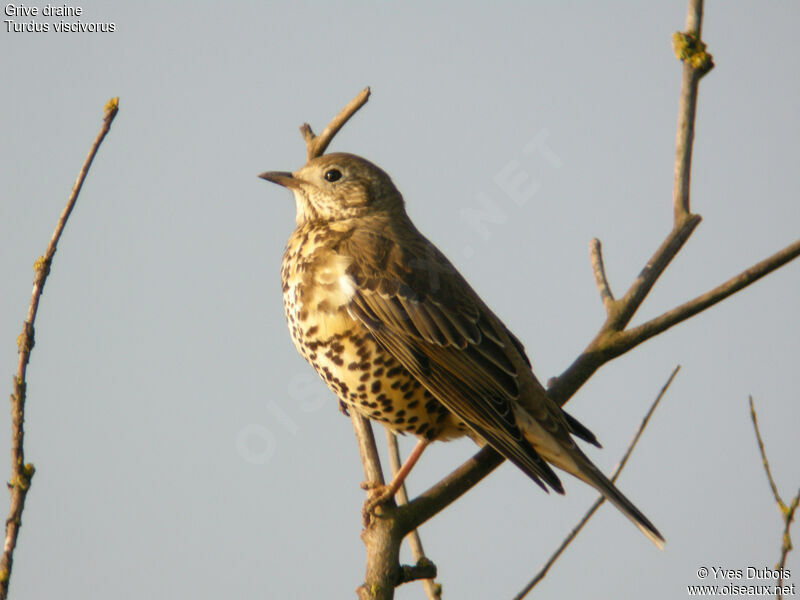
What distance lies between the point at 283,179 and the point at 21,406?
3.94 metres

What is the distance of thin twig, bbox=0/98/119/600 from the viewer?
10.1 ft

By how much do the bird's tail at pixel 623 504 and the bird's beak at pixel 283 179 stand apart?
2.85m

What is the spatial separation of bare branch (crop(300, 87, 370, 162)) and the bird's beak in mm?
233

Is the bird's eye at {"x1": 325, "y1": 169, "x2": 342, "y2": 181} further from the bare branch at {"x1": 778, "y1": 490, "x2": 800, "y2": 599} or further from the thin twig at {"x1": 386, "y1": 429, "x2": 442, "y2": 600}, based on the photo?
the bare branch at {"x1": 778, "y1": 490, "x2": 800, "y2": 599}

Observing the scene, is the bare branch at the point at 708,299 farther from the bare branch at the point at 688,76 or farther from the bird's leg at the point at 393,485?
the bird's leg at the point at 393,485

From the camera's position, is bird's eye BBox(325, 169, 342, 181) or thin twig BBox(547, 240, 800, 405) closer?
thin twig BBox(547, 240, 800, 405)

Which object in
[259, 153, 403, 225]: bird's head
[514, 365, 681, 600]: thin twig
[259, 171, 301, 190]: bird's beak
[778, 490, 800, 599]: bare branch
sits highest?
[259, 171, 301, 190]: bird's beak

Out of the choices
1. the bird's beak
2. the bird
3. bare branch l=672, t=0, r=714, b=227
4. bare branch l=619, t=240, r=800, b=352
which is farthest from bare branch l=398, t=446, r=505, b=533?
the bird's beak

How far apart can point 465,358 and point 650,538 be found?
1.51 meters

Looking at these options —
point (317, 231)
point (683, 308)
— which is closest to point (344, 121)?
point (317, 231)

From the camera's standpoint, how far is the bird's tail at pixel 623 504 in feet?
17.8

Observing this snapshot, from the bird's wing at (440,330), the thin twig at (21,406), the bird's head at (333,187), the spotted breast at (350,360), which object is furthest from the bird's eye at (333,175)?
the thin twig at (21,406)

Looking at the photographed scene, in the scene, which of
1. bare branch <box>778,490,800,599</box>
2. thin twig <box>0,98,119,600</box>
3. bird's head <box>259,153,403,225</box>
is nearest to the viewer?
thin twig <box>0,98,119,600</box>

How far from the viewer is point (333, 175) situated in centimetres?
690
